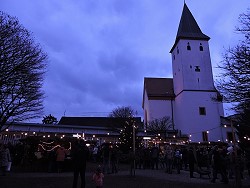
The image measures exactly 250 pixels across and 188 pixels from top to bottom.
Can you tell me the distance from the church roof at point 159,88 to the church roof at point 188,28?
26.0ft

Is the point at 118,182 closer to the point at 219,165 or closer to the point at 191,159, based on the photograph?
the point at 219,165

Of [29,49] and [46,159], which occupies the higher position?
[29,49]

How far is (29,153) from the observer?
62.7 ft

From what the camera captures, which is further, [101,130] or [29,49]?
[101,130]

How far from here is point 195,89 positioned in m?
44.2

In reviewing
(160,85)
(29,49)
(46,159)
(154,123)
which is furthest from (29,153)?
(160,85)

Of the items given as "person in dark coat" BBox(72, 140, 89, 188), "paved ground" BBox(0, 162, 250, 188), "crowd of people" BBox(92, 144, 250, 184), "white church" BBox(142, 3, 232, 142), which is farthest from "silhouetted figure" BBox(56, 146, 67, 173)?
"white church" BBox(142, 3, 232, 142)

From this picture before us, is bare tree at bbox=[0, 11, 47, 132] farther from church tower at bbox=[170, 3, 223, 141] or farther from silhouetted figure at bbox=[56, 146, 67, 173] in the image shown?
church tower at bbox=[170, 3, 223, 141]

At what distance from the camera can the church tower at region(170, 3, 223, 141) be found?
42.9 m

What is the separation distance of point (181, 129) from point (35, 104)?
29.5m

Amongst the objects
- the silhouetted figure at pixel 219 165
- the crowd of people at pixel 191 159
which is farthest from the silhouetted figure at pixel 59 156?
the silhouetted figure at pixel 219 165

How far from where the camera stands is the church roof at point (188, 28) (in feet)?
154

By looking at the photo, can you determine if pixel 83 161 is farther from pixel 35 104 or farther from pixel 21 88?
pixel 35 104

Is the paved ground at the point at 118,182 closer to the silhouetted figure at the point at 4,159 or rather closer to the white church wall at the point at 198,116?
the silhouetted figure at the point at 4,159
